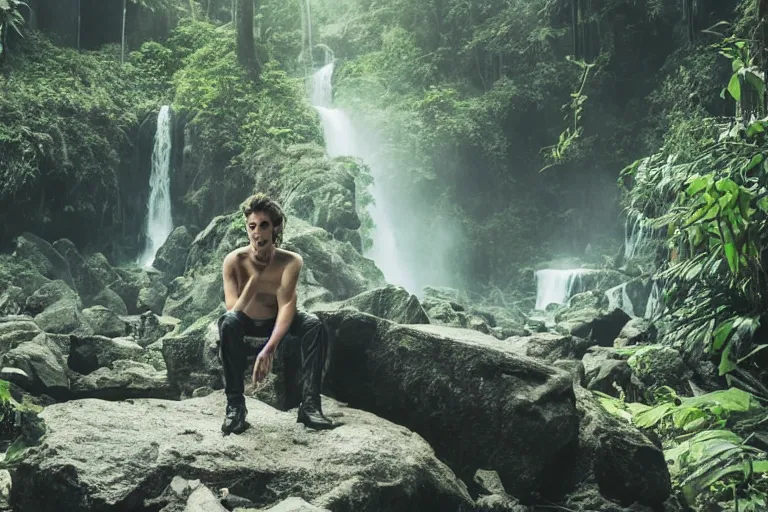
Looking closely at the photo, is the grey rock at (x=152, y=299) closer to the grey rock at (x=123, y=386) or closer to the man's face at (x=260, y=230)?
the grey rock at (x=123, y=386)

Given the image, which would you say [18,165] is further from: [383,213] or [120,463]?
[120,463]

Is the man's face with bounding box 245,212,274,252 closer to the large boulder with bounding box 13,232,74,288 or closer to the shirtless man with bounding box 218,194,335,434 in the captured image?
the shirtless man with bounding box 218,194,335,434

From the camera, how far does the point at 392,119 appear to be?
25.8 metres

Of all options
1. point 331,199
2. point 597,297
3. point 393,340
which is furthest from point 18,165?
point 393,340

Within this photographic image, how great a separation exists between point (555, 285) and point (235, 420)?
63.0 ft

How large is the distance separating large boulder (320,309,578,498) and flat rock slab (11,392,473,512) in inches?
20.7

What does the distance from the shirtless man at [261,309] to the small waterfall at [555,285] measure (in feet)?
58.2

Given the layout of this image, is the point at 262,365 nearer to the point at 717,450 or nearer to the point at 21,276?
the point at 717,450

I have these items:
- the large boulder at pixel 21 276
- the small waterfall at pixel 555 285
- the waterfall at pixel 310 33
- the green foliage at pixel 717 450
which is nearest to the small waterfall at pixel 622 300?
the small waterfall at pixel 555 285

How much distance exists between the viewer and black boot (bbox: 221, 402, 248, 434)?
3887 millimetres

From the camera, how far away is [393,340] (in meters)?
4.83

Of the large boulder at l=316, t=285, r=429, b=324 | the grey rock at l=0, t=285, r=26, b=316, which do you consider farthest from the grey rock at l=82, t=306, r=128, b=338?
the large boulder at l=316, t=285, r=429, b=324

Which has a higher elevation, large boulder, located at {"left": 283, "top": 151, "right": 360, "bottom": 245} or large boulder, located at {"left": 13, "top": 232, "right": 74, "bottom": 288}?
large boulder, located at {"left": 283, "top": 151, "right": 360, "bottom": 245}

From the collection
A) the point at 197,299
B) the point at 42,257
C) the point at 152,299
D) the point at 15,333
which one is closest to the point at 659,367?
the point at 15,333
